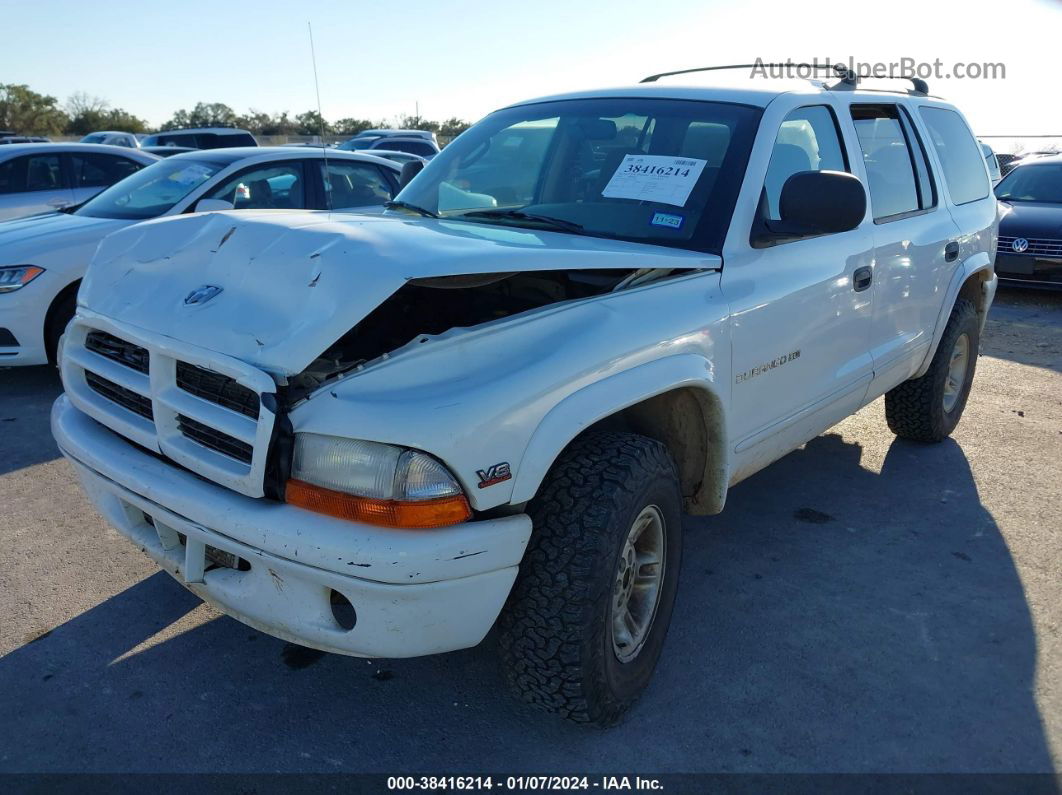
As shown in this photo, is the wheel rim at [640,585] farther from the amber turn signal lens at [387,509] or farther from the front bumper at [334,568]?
the amber turn signal lens at [387,509]

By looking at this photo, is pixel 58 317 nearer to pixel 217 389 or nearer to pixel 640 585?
pixel 217 389

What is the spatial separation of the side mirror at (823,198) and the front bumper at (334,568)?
5.07 ft

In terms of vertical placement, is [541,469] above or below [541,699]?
above

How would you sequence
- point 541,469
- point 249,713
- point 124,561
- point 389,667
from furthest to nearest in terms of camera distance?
point 124,561, point 389,667, point 249,713, point 541,469

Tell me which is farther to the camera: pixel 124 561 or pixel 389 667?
pixel 124 561

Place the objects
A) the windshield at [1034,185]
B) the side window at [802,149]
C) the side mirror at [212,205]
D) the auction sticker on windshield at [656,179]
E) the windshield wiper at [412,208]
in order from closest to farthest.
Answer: the auction sticker on windshield at [656,179]
the side window at [802,149]
the windshield wiper at [412,208]
the side mirror at [212,205]
the windshield at [1034,185]

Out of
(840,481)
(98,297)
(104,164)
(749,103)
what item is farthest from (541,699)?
(104,164)

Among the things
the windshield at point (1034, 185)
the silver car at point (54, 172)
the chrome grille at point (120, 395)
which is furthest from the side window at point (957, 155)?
the silver car at point (54, 172)

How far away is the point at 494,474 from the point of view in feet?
7.34

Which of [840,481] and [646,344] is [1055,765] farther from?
[840,481]

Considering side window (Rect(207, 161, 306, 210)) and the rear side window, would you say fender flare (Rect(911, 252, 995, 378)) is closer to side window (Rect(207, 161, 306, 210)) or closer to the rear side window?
side window (Rect(207, 161, 306, 210))

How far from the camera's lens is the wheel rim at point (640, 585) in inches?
109

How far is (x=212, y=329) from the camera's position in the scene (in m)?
2.42

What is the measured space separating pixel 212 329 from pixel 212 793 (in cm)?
126
